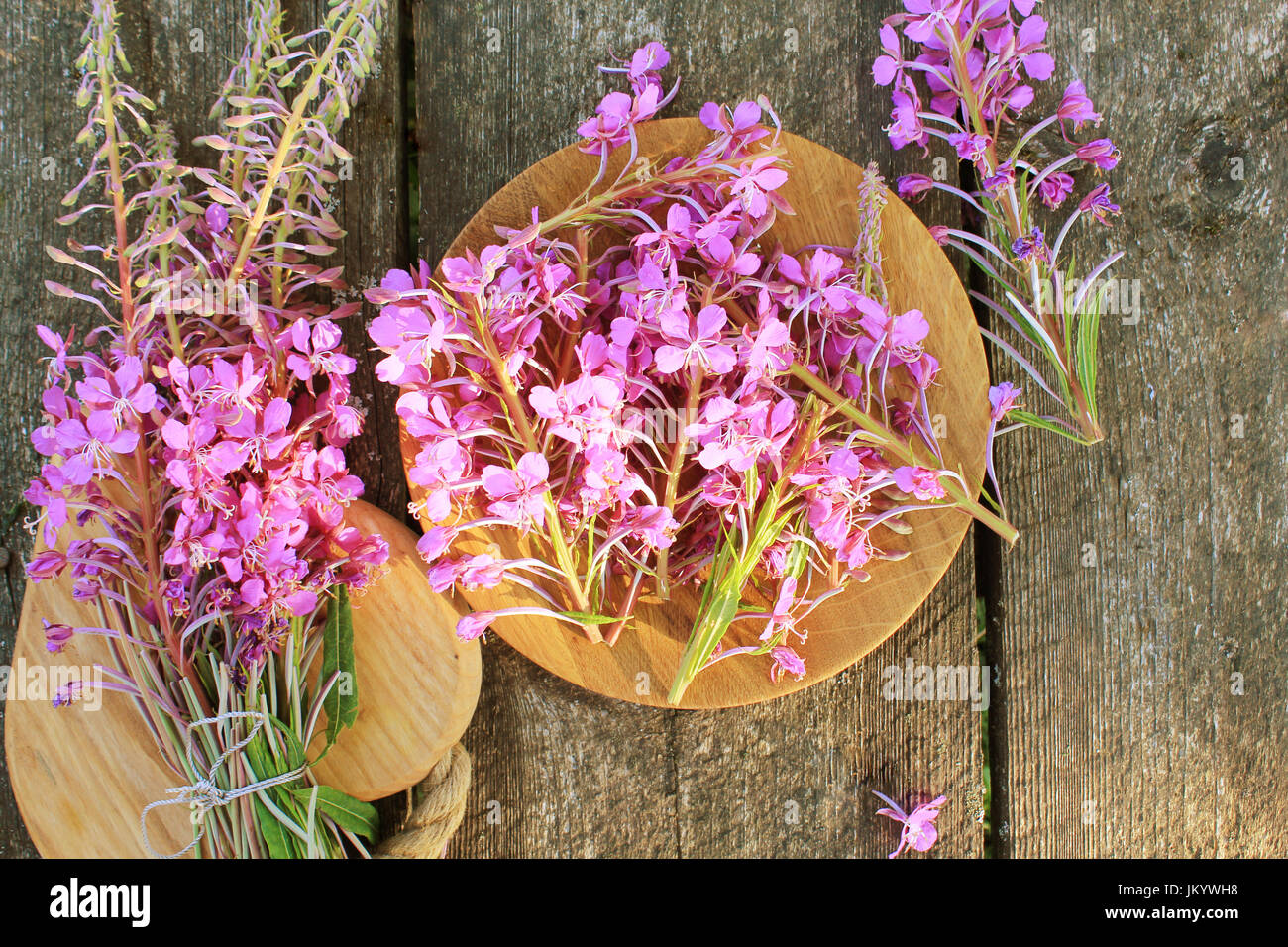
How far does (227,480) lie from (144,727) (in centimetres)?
37

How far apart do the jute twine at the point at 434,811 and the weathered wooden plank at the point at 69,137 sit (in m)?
0.57

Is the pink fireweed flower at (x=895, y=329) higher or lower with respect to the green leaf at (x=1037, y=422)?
higher

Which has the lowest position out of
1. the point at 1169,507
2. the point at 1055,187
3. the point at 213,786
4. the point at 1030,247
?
the point at 213,786

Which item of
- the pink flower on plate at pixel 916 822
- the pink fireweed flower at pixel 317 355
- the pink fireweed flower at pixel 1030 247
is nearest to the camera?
the pink fireweed flower at pixel 317 355

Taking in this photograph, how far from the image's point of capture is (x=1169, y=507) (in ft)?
4.14

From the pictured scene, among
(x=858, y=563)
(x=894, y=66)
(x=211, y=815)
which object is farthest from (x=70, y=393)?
(x=894, y=66)

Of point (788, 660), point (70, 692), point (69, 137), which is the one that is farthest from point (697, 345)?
point (69, 137)

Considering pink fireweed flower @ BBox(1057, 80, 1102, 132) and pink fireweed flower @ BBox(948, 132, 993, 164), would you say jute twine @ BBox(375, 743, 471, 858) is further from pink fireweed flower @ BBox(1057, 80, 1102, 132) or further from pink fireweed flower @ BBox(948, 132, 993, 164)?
pink fireweed flower @ BBox(1057, 80, 1102, 132)

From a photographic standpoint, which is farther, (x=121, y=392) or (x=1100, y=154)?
(x=1100, y=154)

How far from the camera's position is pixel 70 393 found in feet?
3.96

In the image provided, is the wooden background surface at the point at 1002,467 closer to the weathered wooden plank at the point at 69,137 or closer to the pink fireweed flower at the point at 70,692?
the weathered wooden plank at the point at 69,137

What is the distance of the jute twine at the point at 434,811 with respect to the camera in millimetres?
1160

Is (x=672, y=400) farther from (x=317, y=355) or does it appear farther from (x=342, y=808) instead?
(x=342, y=808)

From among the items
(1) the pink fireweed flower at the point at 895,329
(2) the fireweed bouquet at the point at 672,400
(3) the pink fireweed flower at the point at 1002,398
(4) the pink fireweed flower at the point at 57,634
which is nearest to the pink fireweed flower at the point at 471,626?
(2) the fireweed bouquet at the point at 672,400
